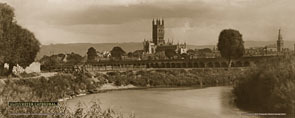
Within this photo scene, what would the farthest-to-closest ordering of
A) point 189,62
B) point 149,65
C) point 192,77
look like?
point 149,65, point 189,62, point 192,77

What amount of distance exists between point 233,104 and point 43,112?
1623cm

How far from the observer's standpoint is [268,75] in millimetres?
24078

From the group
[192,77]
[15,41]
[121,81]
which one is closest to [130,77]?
[121,81]

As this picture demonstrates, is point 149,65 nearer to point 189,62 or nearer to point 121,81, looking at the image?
point 189,62

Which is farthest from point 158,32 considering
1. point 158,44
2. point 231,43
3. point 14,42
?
point 14,42

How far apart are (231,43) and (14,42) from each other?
35.1m

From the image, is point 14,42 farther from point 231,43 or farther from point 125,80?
point 231,43

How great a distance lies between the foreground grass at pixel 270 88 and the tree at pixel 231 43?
3129 centimetres

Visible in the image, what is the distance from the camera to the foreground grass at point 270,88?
2002 cm

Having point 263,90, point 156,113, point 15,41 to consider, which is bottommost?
point 156,113

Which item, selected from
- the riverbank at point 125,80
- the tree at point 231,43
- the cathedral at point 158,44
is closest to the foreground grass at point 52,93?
the riverbank at point 125,80

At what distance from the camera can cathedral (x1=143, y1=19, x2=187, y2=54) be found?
16400 cm

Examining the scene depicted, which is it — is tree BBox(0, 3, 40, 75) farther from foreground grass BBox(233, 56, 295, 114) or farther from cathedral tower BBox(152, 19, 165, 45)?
cathedral tower BBox(152, 19, 165, 45)

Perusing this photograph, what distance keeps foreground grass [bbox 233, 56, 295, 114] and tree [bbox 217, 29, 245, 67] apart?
3129 centimetres
